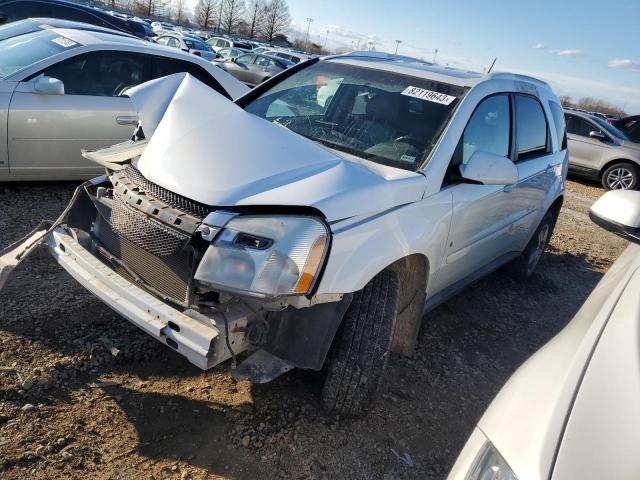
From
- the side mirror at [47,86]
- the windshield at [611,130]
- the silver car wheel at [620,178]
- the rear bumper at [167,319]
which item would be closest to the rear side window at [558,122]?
the rear bumper at [167,319]

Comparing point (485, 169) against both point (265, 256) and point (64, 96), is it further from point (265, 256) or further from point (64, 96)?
point (64, 96)

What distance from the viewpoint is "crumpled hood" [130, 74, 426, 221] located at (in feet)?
7.14

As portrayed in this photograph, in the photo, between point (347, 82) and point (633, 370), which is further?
point (347, 82)

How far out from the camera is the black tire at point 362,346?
2.49 metres

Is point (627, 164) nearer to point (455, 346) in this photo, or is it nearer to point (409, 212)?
point (455, 346)

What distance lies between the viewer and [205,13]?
73.1 metres

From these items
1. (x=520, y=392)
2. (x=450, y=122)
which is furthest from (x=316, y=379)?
(x=450, y=122)

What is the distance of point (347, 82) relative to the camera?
344cm

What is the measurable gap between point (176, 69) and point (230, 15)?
76.0 meters

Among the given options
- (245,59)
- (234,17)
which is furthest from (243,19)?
(245,59)

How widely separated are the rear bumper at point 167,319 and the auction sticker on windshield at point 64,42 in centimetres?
329

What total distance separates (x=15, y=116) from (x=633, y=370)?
480cm

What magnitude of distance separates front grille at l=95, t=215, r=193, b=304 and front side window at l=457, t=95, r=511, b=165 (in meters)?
1.68

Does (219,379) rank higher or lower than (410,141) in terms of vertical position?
lower
